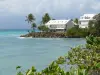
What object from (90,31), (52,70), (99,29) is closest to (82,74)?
(52,70)

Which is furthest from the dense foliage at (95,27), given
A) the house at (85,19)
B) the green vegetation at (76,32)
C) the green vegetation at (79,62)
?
the green vegetation at (79,62)

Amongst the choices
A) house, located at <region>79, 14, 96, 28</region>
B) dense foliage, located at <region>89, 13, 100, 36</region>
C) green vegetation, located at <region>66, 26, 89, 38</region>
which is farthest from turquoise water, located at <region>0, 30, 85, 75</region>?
house, located at <region>79, 14, 96, 28</region>

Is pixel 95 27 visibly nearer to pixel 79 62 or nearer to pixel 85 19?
pixel 85 19

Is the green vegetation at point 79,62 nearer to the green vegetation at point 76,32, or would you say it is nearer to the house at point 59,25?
the green vegetation at point 76,32

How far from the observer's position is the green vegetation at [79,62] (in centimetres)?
399

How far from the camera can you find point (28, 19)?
81.6 metres

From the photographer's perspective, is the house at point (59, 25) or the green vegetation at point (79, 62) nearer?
the green vegetation at point (79, 62)

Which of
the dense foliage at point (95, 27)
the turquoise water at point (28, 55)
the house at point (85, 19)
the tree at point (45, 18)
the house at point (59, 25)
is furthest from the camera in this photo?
the tree at point (45, 18)

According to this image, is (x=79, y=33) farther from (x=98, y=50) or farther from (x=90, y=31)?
(x=98, y=50)

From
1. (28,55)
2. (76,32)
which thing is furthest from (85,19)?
(28,55)

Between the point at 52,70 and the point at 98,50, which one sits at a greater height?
the point at 52,70

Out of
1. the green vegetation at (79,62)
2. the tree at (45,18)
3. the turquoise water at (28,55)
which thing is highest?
the tree at (45,18)

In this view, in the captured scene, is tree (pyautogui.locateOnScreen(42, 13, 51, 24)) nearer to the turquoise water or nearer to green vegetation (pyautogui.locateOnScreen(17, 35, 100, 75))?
the turquoise water

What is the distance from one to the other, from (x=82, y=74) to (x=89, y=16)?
262 feet
